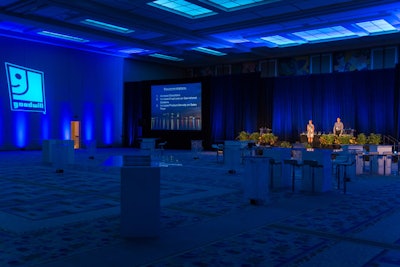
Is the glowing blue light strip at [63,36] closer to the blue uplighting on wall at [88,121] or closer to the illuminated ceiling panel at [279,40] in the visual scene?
the blue uplighting on wall at [88,121]

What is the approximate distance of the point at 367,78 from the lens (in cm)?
1972

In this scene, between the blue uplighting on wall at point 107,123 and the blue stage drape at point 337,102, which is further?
the blue uplighting on wall at point 107,123

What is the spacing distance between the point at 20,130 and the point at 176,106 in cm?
807

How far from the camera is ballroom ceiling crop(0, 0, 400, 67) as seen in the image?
47.8 feet

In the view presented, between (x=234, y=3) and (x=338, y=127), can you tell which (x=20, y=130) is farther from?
(x=338, y=127)

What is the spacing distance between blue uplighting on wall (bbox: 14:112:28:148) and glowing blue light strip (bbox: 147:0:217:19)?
9321 millimetres

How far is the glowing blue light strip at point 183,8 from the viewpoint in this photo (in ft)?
47.9

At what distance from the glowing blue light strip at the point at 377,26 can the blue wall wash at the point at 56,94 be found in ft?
44.9

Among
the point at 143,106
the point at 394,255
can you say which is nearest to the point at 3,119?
the point at 143,106

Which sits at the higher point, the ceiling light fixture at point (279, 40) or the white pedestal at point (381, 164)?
the ceiling light fixture at point (279, 40)

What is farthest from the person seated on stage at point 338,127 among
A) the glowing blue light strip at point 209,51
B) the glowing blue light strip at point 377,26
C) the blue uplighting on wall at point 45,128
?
the blue uplighting on wall at point 45,128

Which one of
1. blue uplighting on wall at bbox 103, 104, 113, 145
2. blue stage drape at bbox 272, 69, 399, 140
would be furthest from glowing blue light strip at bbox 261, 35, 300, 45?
blue uplighting on wall at bbox 103, 104, 113, 145

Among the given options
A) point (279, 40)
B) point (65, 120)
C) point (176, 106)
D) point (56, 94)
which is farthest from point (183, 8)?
point (65, 120)

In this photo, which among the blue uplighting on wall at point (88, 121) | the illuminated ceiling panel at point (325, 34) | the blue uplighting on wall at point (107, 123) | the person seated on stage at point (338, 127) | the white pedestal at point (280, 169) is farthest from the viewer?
the blue uplighting on wall at point (107, 123)
